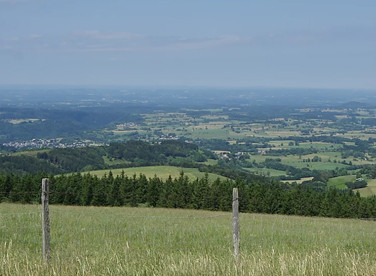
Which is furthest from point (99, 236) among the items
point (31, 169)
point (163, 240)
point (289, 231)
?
point (31, 169)

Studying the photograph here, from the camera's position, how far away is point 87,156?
555 ft

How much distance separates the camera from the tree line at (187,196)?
62.5m

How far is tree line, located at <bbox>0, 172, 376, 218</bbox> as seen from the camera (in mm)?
62531

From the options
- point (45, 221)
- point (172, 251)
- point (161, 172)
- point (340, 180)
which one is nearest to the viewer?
point (45, 221)

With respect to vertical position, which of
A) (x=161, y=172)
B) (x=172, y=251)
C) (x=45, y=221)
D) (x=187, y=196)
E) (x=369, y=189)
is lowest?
(x=369, y=189)

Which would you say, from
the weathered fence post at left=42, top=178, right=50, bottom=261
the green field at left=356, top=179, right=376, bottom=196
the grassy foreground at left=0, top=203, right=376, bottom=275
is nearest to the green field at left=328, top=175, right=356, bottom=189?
the green field at left=356, top=179, right=376, bottom=196

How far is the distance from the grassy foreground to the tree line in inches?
1741

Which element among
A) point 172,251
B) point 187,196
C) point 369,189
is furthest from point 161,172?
point 172,251

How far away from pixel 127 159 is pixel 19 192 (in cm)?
11588

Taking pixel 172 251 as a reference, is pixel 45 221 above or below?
above

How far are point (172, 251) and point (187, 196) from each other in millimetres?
55535

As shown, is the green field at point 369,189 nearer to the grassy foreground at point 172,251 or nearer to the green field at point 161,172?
A: the green field at point 161,172

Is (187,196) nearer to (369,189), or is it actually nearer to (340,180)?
(369,189)

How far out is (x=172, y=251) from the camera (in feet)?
42.0
